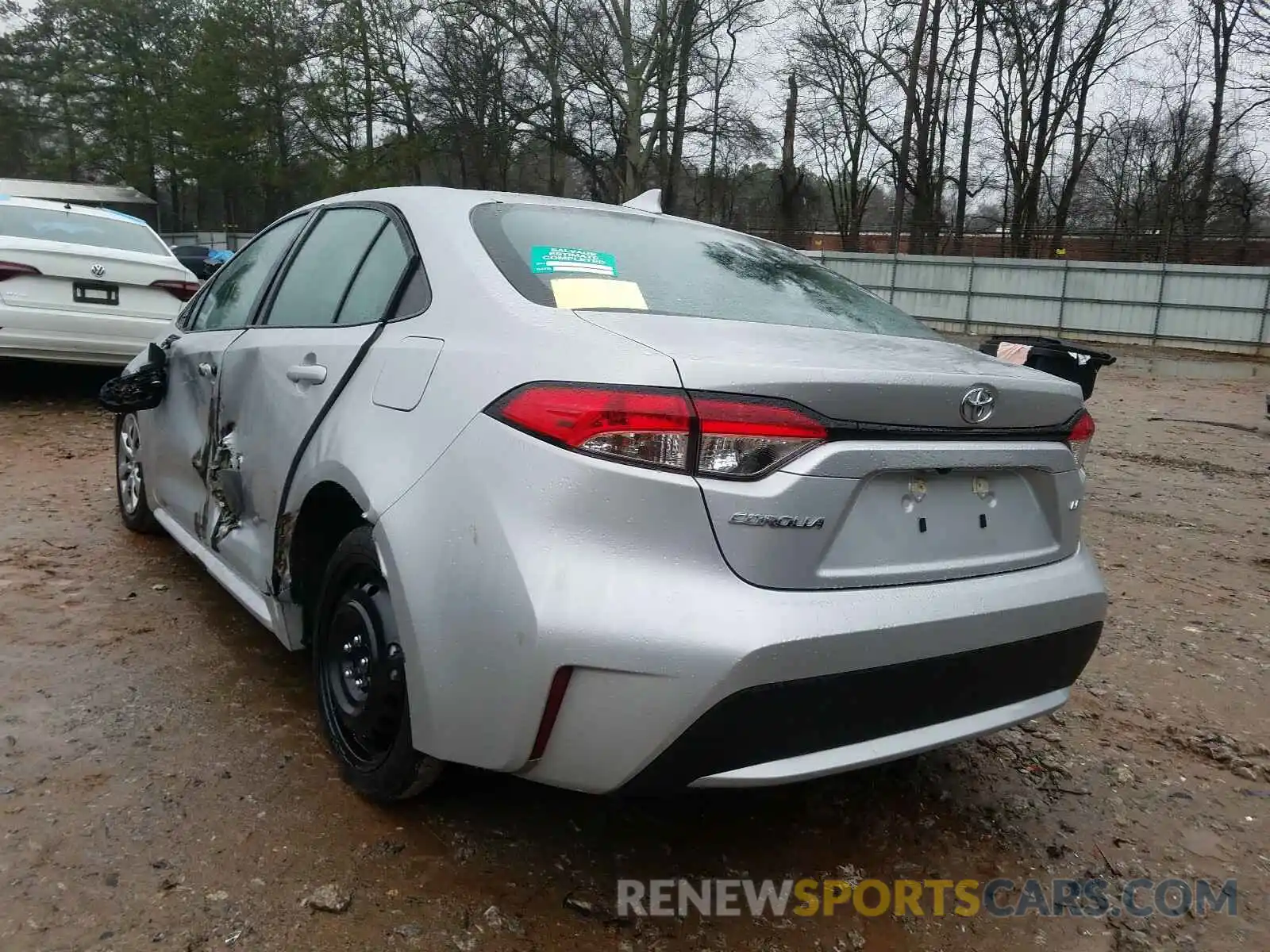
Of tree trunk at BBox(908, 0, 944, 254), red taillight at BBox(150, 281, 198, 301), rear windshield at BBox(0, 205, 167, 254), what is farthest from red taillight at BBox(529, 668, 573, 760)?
tree trunk at BBox(908, 0, 944, 254)

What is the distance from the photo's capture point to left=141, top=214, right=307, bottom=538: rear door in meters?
3.23

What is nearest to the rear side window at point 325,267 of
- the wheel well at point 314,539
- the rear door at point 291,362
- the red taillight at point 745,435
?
the rear door at point 291,362

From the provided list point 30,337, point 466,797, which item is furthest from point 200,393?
point 30,337

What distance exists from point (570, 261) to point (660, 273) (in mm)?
256

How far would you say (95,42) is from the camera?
41375mm

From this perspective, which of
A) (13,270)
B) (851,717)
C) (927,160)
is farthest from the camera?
(927,160)

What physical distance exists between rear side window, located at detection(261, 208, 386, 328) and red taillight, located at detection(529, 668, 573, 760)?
1382 millimetres

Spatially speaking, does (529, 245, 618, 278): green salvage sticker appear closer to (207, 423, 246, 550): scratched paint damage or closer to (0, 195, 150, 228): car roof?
(207, 423, 246, 550): scratched paint damage

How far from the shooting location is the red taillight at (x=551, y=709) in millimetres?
1709

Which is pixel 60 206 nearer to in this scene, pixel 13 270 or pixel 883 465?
pixel 13 270

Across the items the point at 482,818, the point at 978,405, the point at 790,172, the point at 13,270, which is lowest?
the point at 482,818

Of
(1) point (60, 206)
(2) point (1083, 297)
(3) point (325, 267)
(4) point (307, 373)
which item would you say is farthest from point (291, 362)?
(2) point (1083, 297)

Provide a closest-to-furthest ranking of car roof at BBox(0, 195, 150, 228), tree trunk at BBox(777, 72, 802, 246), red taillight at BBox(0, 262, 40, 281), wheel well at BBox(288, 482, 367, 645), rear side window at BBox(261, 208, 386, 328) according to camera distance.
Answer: wheel well at BBox(288, 482, 367, 645)
rear side window at BBox(261, 208, 386, 328)
red taillight at BBox(0, 262, 40, 281)
car roof at BBox(0, 195, 150, 228)
tree trunk at BBox(777, 72, 802, 246)

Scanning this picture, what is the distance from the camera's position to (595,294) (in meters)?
2.18
